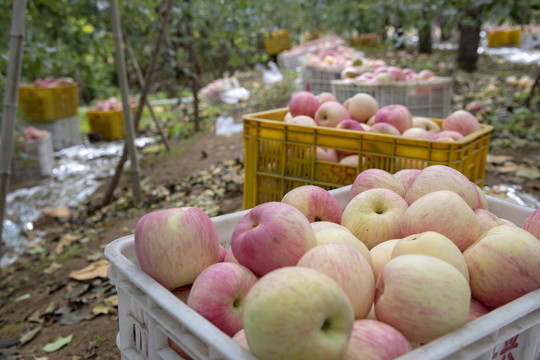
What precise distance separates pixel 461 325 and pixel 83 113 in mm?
11089

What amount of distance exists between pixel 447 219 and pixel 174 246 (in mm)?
788

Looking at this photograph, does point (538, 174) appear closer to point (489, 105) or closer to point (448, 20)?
point (489, 105)

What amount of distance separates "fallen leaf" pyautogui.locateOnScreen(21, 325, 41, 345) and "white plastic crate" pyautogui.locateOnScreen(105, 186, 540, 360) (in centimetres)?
165

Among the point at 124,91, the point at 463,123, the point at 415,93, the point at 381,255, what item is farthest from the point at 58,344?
the point at 415,93

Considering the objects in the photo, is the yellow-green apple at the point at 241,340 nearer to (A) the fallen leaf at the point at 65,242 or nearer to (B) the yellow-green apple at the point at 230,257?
(B) the yellow-green apple at the point at 230,257

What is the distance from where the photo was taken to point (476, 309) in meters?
1.25

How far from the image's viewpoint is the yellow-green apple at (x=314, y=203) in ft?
5.26

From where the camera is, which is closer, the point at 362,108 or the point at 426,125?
the point at 426,125

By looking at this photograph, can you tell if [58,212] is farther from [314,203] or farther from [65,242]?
[314,203]

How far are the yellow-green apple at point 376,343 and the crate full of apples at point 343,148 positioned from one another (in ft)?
4.03

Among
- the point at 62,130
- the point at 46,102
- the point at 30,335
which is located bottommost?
the point at 30,335

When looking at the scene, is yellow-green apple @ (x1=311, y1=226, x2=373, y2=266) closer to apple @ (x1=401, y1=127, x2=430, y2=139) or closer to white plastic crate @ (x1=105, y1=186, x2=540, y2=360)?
white plastic crate @ (x1=105, y1=186, x2=540, y2=360)

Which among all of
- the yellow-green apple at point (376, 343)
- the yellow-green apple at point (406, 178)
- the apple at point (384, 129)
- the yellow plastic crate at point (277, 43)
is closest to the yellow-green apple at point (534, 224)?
the yellow-green apple at point (406, 178)

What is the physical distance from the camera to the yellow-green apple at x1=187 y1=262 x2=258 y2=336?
3.80ft
